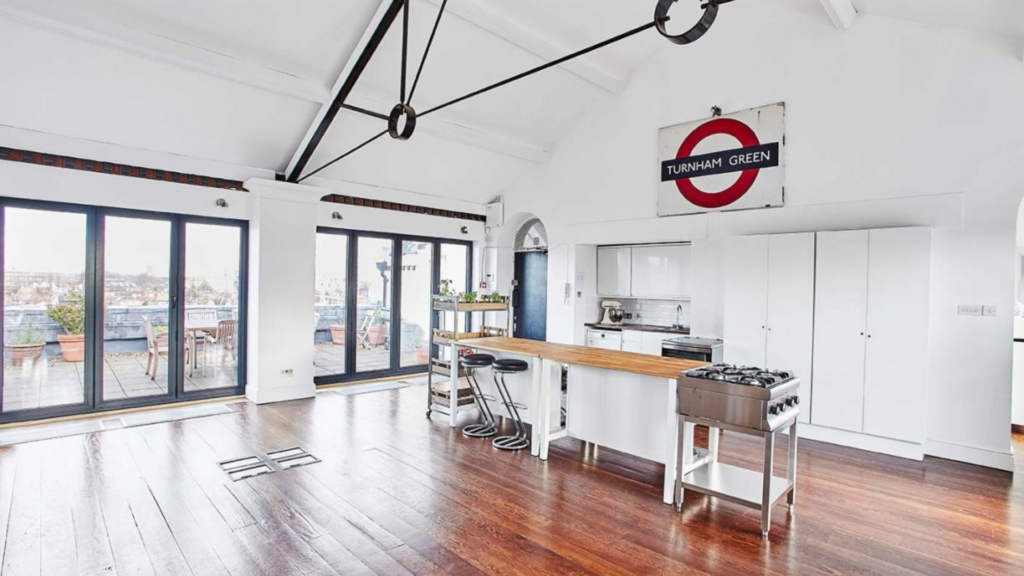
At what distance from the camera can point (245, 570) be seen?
8.75ft

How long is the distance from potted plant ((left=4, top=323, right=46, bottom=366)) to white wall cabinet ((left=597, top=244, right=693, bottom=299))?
6.54 m

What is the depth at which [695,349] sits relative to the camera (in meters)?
5.86

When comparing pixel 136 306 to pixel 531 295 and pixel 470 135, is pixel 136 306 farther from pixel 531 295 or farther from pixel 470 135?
pixel 531 295

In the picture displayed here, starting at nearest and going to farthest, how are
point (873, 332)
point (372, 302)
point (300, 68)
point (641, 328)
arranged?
point (873, 332), point (300, 68), point (641, 328), point (372, 302)

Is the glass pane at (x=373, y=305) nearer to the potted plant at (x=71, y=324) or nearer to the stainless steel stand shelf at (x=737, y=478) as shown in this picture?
the potted plant at (x=71, y=324)

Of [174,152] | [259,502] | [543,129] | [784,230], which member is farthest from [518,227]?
[259,502]

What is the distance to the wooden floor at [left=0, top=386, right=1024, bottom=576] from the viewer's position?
2.79 m

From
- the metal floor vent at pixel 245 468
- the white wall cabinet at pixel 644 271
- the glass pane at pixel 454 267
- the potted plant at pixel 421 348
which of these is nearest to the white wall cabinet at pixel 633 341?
the white wall cabinet at pixel 644 271

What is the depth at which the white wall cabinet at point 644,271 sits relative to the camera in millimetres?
6928

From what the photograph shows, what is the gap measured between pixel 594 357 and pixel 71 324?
5220mm

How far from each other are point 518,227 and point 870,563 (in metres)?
6.70

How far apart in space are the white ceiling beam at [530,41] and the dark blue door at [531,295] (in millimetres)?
2808

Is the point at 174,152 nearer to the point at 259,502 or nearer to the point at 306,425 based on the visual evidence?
the point at 306,425

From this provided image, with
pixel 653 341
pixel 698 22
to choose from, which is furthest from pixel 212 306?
pixel 698 22
